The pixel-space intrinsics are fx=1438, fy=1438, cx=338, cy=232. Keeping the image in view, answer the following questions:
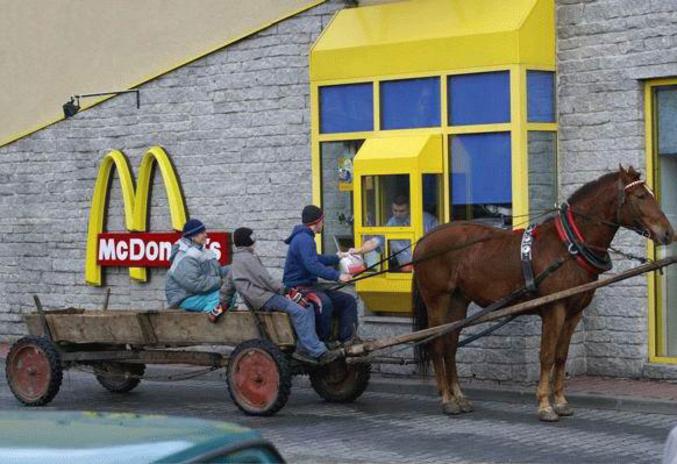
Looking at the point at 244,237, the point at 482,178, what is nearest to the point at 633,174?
the point at 482,178

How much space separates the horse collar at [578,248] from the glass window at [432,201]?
2986 mm

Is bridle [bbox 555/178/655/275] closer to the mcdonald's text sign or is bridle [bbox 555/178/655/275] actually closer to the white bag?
the white bag

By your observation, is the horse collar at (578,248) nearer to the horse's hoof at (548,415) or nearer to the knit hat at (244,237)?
the horse's hoof at (548,415)

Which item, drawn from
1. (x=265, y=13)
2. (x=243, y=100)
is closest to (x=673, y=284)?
(x=243, y=100)

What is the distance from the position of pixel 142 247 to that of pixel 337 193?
3.16 m

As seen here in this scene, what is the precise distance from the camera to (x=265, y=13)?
61.1ft

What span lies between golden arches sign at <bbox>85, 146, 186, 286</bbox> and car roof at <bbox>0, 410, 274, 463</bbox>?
41.3 feet

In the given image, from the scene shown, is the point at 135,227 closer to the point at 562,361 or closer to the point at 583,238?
the point at 562,361

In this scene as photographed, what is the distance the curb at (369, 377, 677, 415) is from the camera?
42.0 feet

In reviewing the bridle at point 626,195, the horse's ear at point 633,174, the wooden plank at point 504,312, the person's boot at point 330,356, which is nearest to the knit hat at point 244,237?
the person's boot at point 330,356

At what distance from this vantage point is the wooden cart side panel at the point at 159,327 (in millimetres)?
12742

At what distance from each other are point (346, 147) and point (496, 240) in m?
3.69

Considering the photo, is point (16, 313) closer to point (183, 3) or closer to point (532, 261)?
point (183, 3)

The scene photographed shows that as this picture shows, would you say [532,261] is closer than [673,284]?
Yes
